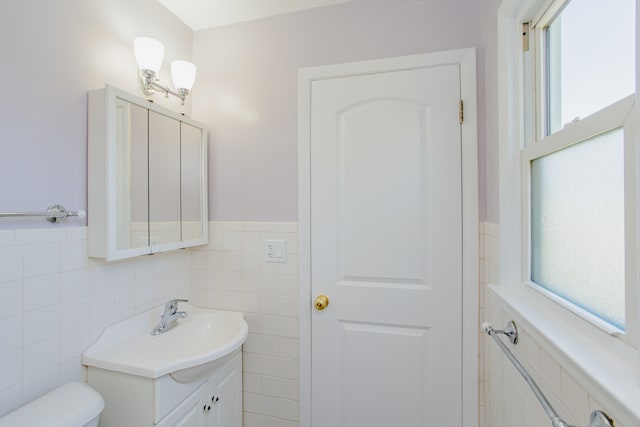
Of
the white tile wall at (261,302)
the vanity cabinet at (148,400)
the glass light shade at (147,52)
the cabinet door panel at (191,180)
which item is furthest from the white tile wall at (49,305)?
the glass light shade at (147,52)

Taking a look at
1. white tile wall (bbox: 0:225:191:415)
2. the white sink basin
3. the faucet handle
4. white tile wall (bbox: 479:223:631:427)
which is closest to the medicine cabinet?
white tile wall (bbox: 0:225:191:415)

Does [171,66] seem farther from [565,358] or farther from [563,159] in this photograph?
[565,358]

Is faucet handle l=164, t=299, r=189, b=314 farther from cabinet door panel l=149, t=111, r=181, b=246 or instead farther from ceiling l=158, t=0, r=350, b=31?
ceiling l=158, t=0, r=350, b=31

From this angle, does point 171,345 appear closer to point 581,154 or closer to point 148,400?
point 148,400

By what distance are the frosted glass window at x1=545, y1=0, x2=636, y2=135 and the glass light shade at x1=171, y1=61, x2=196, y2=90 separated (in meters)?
1.54

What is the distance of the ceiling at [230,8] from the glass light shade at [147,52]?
14.4 inches

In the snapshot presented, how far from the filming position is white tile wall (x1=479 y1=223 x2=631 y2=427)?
673mm

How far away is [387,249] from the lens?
144 centimetres

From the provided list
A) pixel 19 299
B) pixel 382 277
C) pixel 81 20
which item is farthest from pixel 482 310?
pixel 81 20

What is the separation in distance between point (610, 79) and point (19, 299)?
172cm

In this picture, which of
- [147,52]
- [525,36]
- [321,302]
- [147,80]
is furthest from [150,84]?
[525,36]

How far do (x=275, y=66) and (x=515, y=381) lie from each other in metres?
1.75

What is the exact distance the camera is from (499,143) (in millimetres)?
1132

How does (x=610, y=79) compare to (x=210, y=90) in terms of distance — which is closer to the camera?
(x=610, y=79)
